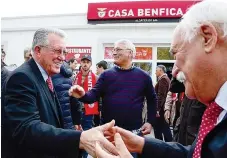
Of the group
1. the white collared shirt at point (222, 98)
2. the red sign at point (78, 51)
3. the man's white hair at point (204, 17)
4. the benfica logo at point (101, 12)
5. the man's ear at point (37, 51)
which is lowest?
the white collared shirt at point (222, 98)

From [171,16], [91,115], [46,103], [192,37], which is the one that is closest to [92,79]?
[91,115]

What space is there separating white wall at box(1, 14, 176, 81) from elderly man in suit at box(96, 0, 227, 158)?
1113 centimetres

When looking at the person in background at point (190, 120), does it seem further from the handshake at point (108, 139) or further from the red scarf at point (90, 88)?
the red scarf at point (90, 88)

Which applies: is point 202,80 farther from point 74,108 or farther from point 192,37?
point 74,108

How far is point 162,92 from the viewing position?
23.3 feet

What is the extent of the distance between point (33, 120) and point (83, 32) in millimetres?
11131

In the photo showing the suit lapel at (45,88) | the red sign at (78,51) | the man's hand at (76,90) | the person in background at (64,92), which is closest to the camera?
the suit lapel at (45,88)

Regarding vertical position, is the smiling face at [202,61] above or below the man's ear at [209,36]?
below

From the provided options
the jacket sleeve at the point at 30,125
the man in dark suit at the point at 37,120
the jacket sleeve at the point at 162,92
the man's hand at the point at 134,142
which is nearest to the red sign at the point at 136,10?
the jacket sleeve at the point at 162,92

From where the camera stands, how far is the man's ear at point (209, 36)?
3.79 feet

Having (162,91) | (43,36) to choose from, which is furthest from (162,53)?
(43,36)

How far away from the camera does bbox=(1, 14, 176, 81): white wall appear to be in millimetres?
12406

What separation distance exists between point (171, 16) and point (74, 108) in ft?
28.1

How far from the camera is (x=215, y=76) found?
46.9 inches
